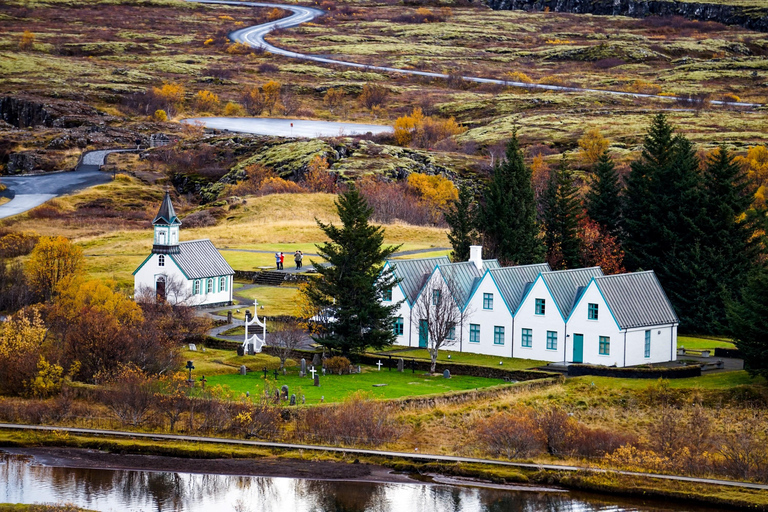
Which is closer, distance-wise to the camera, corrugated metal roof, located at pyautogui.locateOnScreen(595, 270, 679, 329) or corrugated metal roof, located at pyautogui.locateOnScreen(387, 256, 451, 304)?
corrugated metal roof, located at pyautogui.locateOnScreen(595, 270, 679, 329)

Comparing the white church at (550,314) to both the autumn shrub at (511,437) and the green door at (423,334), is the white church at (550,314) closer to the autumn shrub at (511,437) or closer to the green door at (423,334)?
the green door at (423,334)

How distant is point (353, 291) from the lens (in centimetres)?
6788

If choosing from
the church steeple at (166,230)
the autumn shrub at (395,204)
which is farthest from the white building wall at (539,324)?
the autumn shrub at (395,204)

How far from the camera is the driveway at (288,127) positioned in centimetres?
16275

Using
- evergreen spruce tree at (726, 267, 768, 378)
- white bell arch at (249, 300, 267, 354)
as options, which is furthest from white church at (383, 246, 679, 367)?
A: white bell arch at (249, 300, 267, 354)

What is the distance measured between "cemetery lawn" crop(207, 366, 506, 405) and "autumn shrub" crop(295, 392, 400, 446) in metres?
2.06

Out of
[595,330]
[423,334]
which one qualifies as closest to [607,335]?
[595,330]

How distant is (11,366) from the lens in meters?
59.5

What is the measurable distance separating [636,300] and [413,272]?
1541 centimetres

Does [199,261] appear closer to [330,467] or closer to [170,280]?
[170,280]

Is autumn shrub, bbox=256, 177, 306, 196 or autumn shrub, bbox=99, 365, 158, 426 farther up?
autumn shrub, bbox=256, 177, 306, 196

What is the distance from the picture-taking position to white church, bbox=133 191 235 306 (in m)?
78.9

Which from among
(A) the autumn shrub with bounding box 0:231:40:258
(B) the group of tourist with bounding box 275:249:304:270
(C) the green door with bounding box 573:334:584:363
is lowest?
(C) the green door with bounding box 573:334:584:363

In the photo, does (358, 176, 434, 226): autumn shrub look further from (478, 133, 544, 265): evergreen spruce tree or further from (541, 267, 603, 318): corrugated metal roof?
(541, 267, 603, 318): corrugated metal roof
